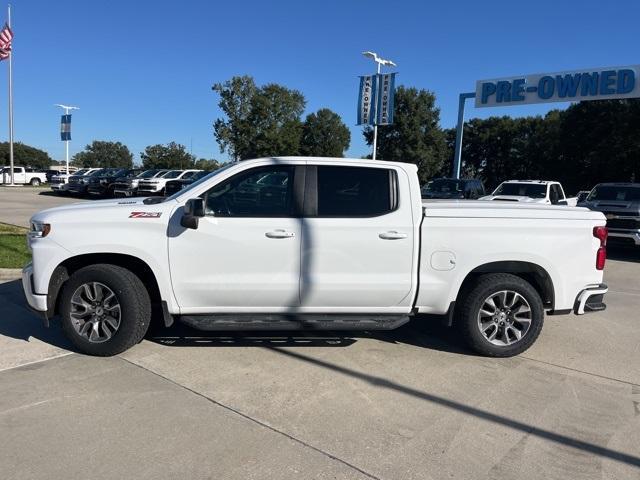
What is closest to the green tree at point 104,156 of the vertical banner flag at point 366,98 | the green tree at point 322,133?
the green tree at point 322,133

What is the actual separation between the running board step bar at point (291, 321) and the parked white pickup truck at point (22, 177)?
45994mm

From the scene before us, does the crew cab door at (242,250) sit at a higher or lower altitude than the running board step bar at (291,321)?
higher

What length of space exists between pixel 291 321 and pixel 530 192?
44.5 ft

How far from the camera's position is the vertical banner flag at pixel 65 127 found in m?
45.1

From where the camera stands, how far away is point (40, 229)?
190 inches

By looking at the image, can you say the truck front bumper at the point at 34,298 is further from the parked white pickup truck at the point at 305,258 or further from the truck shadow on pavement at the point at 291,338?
the truck shadow on pavement at the point at 291,338

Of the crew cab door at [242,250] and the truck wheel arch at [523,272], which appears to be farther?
the truck wheel arch at [523,272]

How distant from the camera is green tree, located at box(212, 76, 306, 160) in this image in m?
47.6

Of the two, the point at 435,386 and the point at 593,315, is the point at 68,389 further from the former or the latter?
the point at 593,315

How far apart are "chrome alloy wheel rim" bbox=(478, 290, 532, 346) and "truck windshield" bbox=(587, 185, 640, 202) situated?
33.1 feet

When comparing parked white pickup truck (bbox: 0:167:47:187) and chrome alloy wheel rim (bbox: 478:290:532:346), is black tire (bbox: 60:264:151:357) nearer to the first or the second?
chrome alloy wheel rim (bbox: 478:290:532:346)

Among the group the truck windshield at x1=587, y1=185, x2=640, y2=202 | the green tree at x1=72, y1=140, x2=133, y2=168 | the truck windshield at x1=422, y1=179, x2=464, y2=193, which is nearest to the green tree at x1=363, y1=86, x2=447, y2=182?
the truck windshield at x1=422, y1=179, x2=464, y2=193

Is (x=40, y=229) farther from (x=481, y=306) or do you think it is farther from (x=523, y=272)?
(x=523, y=272)

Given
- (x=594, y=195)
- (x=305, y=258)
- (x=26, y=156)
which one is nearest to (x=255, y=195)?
(x=305, y=258)
